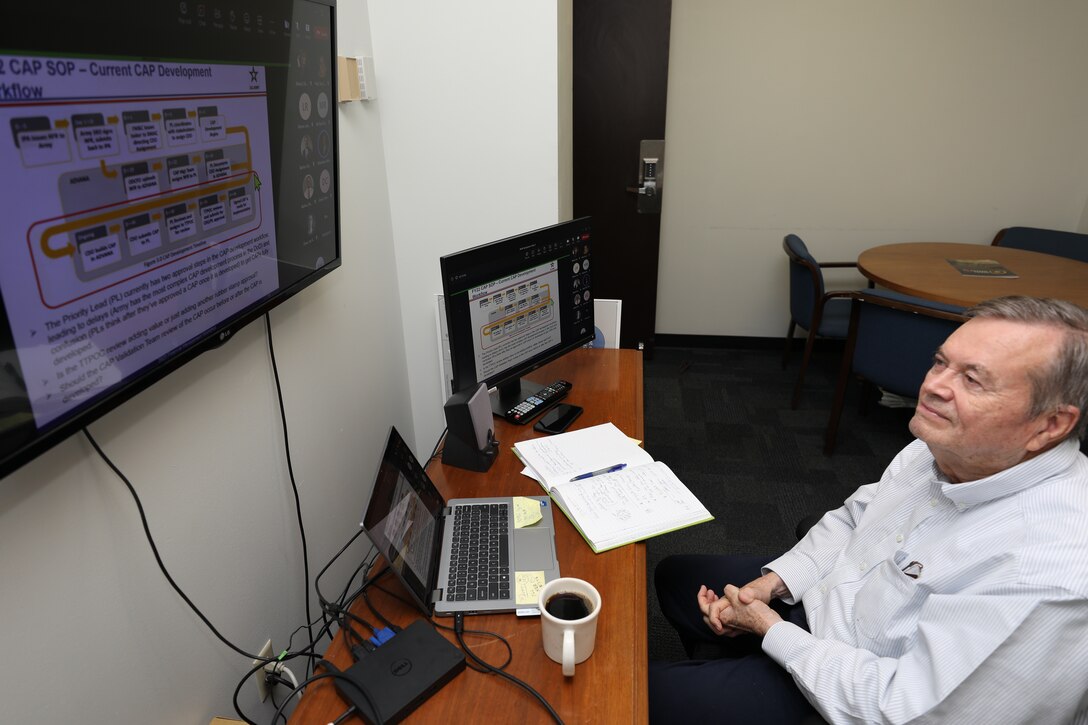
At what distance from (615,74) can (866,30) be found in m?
1.42

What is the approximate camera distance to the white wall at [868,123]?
3.55 meters

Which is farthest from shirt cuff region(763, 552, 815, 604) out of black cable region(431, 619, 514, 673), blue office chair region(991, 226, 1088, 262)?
blue office chair region(991, 226, 1088, 262)

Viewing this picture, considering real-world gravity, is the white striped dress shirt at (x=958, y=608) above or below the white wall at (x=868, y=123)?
below

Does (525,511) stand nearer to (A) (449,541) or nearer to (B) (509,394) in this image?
(A) (449,541)

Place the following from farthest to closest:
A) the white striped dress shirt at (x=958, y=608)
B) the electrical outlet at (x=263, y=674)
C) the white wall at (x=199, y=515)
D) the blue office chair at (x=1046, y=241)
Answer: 1. the blue office chair at (x=1046, y=241)
2. the electrical outlet at (x=263, y=674)
3. the white striped dress shirt at (x=958, y=608)
4. the white wall at (x=199, y=515)

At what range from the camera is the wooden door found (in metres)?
3.37

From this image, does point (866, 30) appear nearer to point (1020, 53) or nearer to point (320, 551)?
point (1020, 53)

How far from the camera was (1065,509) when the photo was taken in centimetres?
105

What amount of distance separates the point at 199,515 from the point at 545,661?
0.66 meters

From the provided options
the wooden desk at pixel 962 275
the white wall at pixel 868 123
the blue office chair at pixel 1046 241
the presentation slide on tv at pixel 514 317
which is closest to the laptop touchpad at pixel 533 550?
the presentation slide on tv at pixel 514 317

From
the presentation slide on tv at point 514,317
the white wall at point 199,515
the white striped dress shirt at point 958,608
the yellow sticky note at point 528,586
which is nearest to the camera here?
A: the white wall at point 199,515

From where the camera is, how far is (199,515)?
1.17m

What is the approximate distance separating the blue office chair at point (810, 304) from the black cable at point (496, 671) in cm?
270

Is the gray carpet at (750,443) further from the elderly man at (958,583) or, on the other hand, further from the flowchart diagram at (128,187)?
the flowchart diagram at (128,187)
